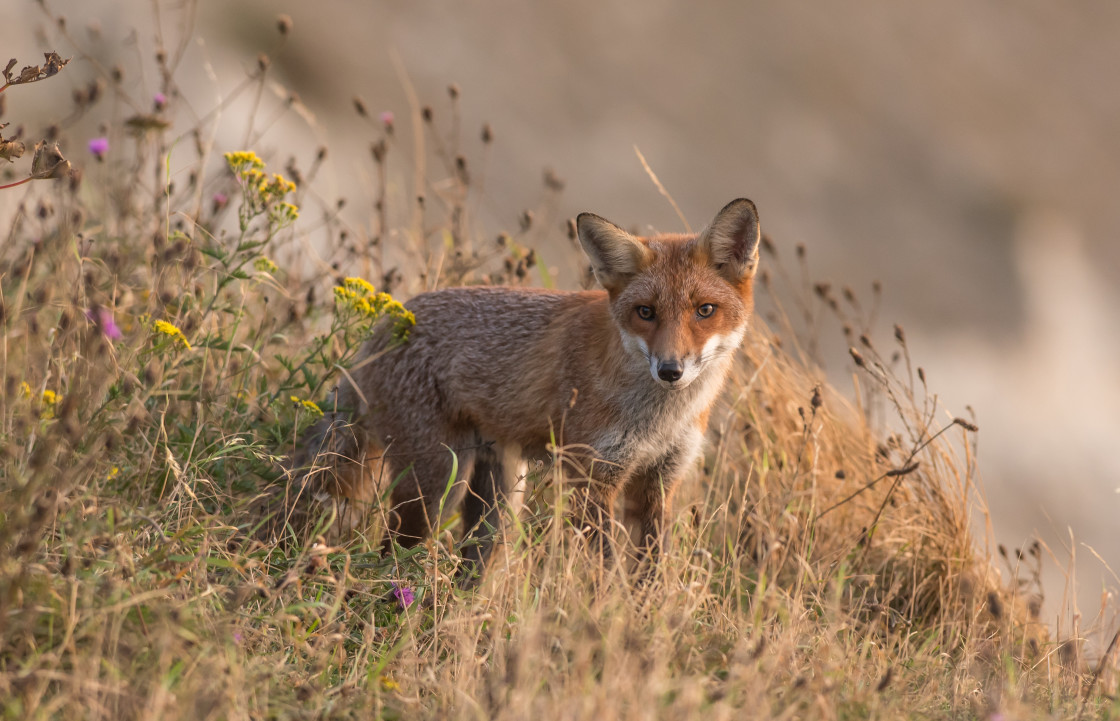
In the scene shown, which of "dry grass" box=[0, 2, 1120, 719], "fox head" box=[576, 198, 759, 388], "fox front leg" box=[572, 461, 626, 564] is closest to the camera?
"dry grass" box=[0, 2, 1120, 719]

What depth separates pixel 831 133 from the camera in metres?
13.8

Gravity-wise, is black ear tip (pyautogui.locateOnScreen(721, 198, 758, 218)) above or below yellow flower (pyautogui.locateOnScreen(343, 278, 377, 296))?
above

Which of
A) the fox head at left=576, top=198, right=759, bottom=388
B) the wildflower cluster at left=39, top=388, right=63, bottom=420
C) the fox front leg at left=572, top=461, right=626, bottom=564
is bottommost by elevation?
the wildflower cluster at left=39, top=388, right=63, bottom=420

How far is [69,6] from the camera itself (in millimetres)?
9750

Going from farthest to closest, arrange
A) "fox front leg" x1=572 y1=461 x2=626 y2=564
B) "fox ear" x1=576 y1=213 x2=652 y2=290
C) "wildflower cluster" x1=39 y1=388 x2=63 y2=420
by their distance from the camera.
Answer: "fox ear" x1=576 y1=213 x2=652 y2=290
"fox front leg" x1=572 y1=461 x2=626 y2=564
"wildflower cluster" x1=39 y1=388 x2=63 y2=420

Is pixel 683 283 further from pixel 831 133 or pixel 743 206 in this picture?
pixel 831 133

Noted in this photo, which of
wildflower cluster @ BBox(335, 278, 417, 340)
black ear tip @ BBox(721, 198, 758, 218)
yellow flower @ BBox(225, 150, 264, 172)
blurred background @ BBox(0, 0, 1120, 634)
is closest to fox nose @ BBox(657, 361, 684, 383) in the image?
black ear tip @ BBox(721, 198, 758, 218)

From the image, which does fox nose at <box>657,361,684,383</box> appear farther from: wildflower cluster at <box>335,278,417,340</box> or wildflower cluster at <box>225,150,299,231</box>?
wildflower cluster at <box>225,150,299,231</box>

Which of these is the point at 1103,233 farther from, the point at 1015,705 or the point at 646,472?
the point at 1015,705

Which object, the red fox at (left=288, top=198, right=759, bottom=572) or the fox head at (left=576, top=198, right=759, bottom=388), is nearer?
the fox head at (left=576, top=198, right=759, bottom=388)

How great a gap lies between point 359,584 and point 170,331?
1092 mm

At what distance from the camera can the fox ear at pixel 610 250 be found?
3883 mm

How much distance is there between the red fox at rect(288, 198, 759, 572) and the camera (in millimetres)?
3783

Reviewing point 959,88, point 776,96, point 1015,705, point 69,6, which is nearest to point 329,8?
point 69,6
